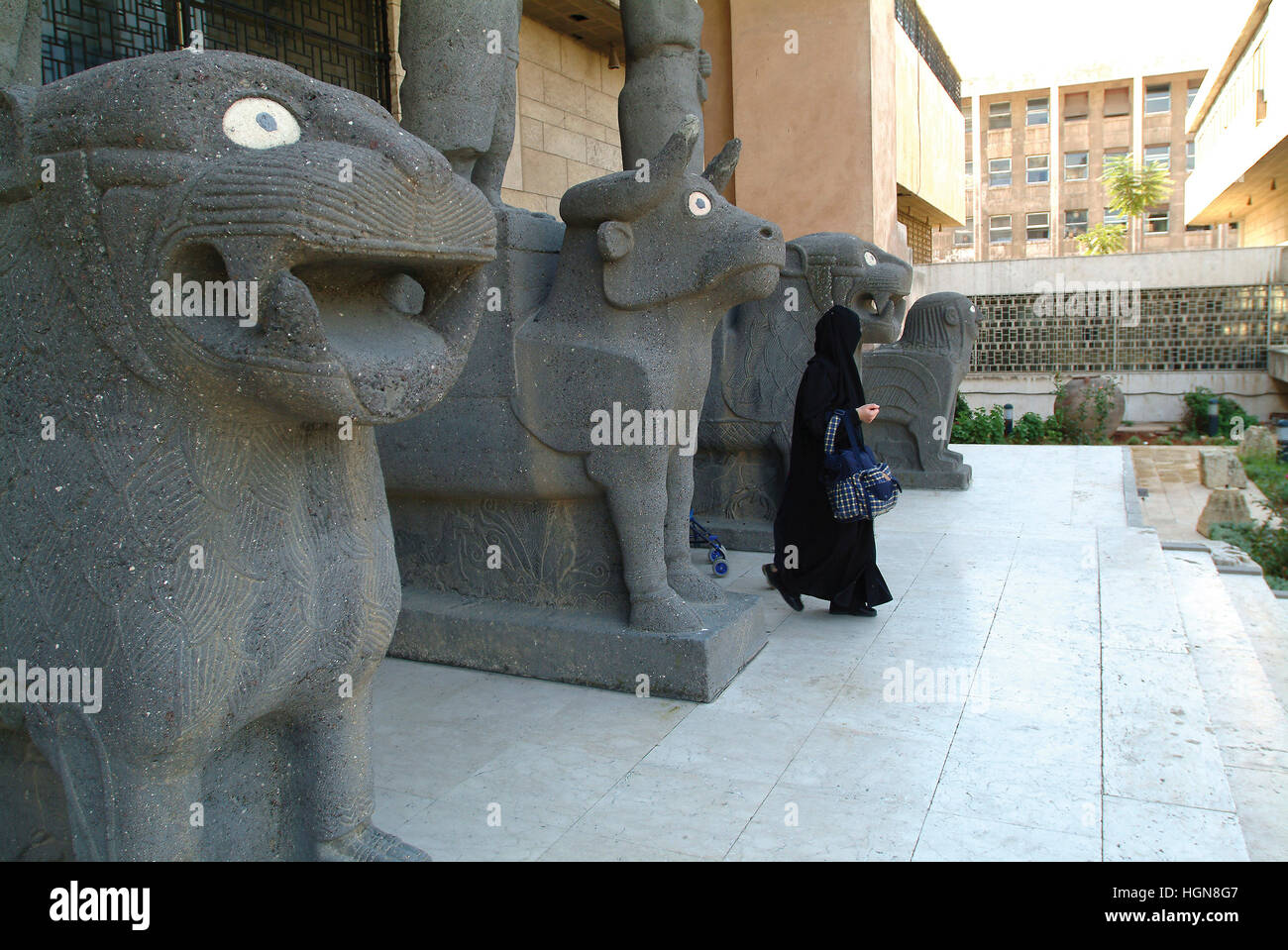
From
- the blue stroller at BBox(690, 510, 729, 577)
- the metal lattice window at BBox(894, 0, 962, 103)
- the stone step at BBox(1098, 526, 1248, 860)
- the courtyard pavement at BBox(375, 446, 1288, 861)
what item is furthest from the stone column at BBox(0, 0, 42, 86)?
the metal lattice window at BBox(894, 0, 962, 103)

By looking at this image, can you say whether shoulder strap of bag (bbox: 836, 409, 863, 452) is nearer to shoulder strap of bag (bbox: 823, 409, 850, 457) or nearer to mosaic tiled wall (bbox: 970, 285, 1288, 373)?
shoulder strap of bag (bbox: 823, 409, 850, 457)

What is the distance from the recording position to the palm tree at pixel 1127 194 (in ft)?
91.2

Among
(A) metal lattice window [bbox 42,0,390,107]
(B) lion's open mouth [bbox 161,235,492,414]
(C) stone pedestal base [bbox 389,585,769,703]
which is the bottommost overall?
(C) stone pedestal base [bbox 389,585,769,703]

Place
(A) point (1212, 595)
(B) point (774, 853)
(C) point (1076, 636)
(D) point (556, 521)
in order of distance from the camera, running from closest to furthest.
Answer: (B) point (774, 853)
(D) point (556, 521)
(C) point (1076, 636)
(A) point (1212, 595)

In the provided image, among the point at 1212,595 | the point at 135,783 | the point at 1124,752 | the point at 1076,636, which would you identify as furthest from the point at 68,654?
the point at 1212,595

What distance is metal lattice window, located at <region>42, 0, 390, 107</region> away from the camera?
543 centimetres

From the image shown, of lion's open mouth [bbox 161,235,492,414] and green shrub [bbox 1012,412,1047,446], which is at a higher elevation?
lion's open mouth [bbox 161,235,492,414]

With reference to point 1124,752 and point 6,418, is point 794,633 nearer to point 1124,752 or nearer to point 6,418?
point 1124,752

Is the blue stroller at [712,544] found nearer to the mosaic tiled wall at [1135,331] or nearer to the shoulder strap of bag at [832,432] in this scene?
the shoulder strap of bag at [832,432]

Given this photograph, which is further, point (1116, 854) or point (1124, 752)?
point (1124, 752)

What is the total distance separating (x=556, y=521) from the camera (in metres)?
3.78

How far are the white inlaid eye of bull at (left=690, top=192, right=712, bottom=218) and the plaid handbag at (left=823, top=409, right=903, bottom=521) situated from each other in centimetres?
126

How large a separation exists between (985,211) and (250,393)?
105 ft

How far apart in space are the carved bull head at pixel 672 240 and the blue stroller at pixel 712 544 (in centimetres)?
186
